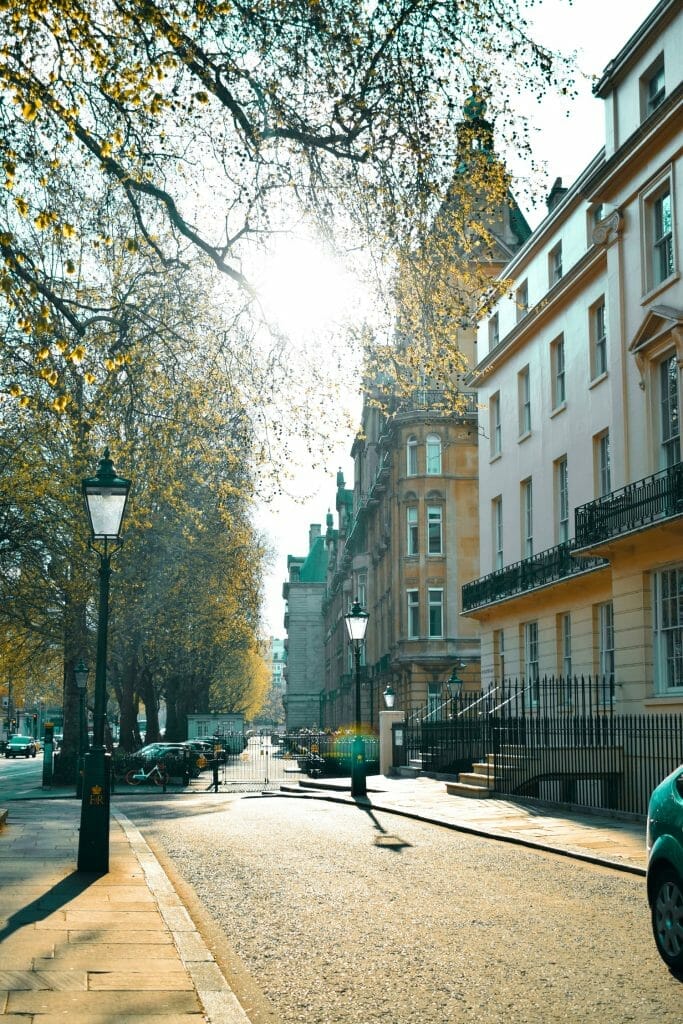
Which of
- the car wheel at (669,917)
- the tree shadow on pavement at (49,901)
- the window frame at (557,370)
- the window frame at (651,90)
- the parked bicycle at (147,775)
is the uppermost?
the window frame at (651,90)

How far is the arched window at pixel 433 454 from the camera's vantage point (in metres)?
55.2

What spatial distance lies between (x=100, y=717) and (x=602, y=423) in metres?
18.7

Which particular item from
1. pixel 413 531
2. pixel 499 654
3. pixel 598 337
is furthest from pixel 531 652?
pixel 413 531

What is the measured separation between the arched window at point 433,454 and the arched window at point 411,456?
65cm

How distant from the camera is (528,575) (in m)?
32.4

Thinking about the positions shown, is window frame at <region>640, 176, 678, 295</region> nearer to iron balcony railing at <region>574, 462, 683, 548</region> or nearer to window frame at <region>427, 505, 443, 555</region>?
iron balcony railing at <region>574, 462, 683, 548</region>

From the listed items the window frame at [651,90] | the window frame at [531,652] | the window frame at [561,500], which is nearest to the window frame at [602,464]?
the window frame at [561,500]

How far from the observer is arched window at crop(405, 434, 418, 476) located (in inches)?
2195

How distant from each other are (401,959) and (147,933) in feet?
5.57

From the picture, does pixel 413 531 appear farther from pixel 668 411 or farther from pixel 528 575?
pixel 668 411

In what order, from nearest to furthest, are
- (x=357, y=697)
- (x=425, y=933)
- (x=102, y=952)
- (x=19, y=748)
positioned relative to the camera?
1. (x=102, y=952)
2. (x=425, y=933)
3. (x=357, y=697)
4. (x=19, y=748)

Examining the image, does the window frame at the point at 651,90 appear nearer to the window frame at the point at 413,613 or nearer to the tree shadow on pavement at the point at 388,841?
the tree shadow on pavement at the point at 388,841

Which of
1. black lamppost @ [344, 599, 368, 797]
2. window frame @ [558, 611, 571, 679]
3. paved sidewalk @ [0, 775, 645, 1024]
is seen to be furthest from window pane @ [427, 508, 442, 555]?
paved sidewalk @ [0, 775, 645, 1024]

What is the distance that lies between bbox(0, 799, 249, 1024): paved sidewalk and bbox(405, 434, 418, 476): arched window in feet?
144
